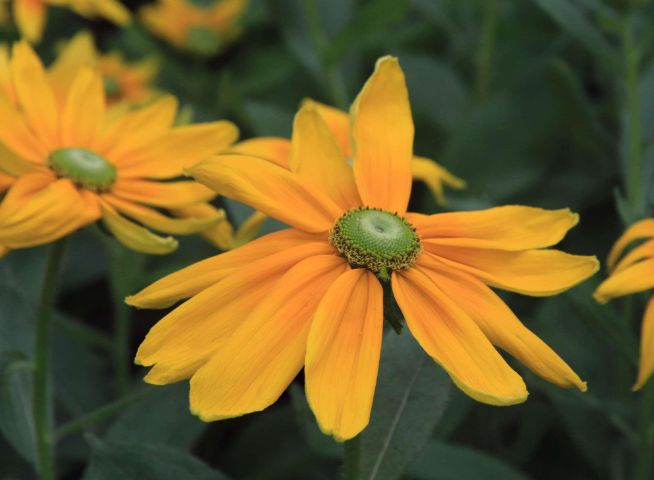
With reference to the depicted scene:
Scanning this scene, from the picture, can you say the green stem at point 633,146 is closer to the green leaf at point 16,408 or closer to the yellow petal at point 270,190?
the yellow petal at point 270,190

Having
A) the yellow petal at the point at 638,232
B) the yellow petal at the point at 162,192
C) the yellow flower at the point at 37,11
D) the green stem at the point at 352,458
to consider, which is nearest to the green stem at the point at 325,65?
the yellow flower at the point at 37,11

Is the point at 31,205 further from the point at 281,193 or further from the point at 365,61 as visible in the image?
the point at 365,61

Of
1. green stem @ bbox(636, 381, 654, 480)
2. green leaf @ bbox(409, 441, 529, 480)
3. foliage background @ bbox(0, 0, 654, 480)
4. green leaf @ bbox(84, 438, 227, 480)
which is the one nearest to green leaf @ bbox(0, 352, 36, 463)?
foliage background @ bbox(0, 0, 654, 480)

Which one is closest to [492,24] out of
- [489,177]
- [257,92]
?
[489,177]

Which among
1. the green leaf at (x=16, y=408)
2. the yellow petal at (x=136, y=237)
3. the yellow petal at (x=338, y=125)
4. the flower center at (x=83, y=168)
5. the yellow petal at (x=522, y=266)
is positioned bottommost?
the green leaf at (x=16, y=408)

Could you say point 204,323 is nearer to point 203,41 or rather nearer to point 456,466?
point 456,466

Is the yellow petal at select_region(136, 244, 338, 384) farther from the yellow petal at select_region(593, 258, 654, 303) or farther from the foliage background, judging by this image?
the yellow petal at select_region(593, 258, 654, 303)
